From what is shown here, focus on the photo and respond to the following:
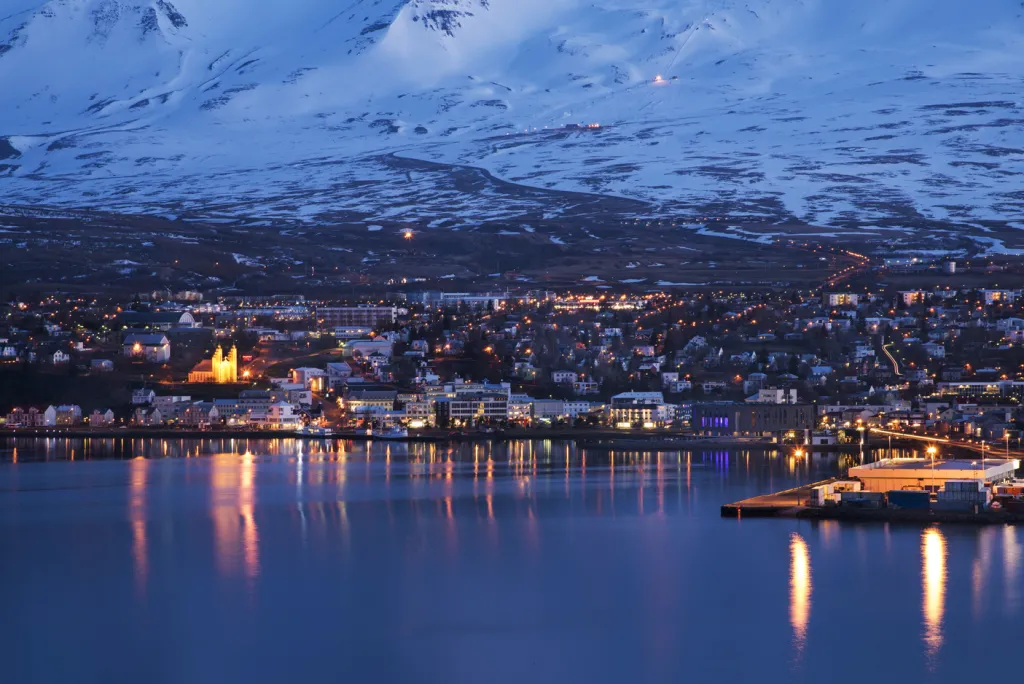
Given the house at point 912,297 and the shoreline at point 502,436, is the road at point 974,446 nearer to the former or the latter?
the shoreline at point 502,436

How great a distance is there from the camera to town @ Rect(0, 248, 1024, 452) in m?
27.8

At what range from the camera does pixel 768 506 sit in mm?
15109

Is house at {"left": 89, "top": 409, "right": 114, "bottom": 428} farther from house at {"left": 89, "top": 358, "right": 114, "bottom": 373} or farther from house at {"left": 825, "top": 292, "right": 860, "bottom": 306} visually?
house at {"left": 825, "top": 292, "right": 860, "bottom": 306}

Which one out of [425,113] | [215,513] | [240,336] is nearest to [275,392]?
[240,336]

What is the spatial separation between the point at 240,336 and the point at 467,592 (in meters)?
24.7

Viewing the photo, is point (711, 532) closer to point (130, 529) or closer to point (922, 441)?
point (130, 529)

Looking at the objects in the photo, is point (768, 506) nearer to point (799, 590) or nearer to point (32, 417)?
point (799, 590)

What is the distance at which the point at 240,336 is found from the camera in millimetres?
35625

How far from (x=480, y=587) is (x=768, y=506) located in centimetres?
416

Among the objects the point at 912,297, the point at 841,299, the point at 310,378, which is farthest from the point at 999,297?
the point at 310,378

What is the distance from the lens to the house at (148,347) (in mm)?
33938

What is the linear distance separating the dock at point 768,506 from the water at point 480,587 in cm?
27

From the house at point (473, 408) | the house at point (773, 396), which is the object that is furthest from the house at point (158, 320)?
the house at point (773, 396)

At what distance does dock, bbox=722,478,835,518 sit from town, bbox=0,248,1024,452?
762cm
